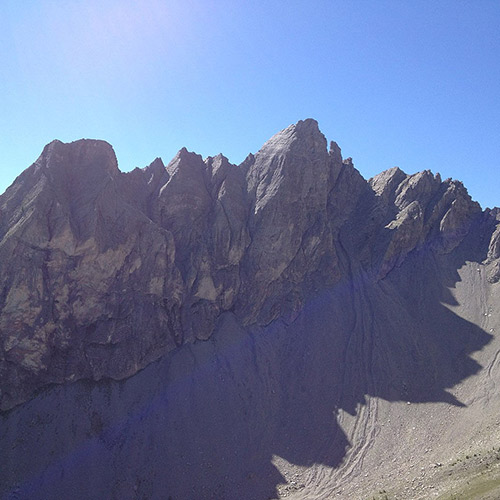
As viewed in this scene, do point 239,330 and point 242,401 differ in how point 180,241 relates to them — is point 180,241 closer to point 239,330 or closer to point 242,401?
point 239,330

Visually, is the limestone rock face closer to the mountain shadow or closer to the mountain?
the mountain

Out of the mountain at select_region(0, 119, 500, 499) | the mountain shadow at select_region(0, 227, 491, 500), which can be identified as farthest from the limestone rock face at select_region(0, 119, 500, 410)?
the mountain shadow at select_region(0, 227, 491, 500)

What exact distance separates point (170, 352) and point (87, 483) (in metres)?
19.2

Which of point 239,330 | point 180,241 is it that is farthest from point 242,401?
point 180,241

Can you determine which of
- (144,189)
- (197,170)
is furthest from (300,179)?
(144,189)

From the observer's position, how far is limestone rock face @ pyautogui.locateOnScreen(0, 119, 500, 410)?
5262 cm

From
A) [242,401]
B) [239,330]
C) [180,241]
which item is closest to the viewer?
[242,401]

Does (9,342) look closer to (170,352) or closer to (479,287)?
(170,352)

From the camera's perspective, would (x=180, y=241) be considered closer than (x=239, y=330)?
No

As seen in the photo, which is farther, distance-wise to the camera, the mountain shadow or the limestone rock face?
the limestone rock face

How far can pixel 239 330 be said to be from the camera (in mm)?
61281

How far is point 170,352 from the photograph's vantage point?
5759 cm

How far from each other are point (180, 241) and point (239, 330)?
730 inches

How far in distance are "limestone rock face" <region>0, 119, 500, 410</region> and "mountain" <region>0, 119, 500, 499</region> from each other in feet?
A: 0.97
